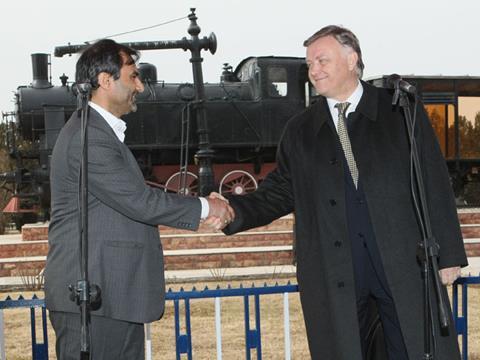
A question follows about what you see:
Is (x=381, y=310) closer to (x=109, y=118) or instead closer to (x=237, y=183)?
(x=109, y=118)

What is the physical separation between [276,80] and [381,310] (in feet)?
46.5

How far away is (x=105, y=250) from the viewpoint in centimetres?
301

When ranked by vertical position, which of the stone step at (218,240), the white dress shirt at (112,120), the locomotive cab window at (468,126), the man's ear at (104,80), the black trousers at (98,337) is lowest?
the stone step at (218,240)

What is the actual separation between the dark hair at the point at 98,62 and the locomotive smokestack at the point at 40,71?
1459 centimetres

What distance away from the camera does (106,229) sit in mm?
3041

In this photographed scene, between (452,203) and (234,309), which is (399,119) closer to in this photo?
(452,203)

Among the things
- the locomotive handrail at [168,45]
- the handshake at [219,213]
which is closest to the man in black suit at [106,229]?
the handshake at [219,213]

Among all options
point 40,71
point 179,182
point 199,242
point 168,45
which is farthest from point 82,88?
point 40,71

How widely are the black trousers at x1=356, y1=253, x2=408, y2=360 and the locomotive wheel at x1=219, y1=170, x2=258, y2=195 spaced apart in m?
13.3

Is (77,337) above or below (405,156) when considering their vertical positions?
below

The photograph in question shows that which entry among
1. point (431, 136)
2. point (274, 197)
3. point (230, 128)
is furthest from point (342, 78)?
point (230, 128)

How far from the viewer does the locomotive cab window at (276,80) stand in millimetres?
17078

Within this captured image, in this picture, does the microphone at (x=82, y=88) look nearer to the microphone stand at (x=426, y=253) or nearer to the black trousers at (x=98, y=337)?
the black trousers at (x=98, y=337)

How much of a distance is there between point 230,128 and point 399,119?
45.1 feet
